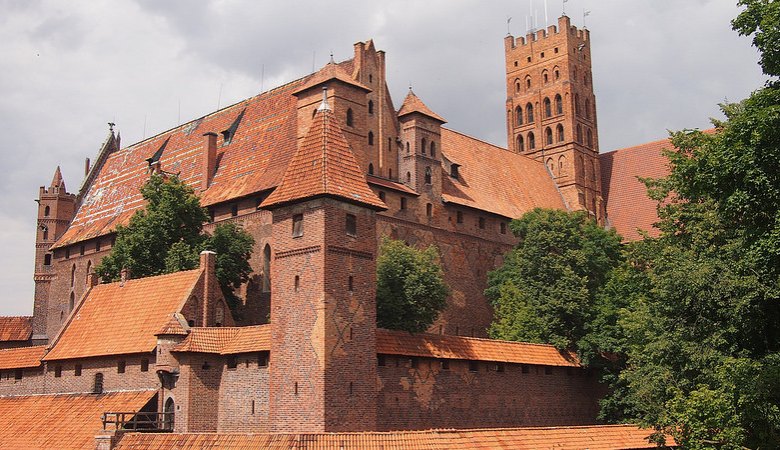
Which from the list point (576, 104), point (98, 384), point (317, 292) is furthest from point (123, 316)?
point (576, 104)

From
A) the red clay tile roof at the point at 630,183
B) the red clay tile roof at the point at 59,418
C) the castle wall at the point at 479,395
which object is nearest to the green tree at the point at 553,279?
the castle wall at the point at 479,395

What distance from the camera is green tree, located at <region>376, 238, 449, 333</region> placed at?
3219 centimetres

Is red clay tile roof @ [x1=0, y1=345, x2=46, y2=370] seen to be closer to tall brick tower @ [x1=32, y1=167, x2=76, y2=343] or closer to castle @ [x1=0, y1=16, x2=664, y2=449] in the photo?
castle @ [x1=0, y1=16, x2=664, y2=449]

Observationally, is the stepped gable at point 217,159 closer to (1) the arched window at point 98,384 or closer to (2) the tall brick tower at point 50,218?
(2) the tall brick tower at point 50,218

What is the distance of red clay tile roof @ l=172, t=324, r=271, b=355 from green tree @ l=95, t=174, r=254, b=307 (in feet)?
25.0

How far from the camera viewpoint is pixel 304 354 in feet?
83.7

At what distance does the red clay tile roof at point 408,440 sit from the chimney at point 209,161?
19931mm

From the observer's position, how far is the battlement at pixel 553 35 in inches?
2219

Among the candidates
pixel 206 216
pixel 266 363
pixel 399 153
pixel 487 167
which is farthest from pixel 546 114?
pixel 266 363

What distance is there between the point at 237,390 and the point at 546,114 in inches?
1346

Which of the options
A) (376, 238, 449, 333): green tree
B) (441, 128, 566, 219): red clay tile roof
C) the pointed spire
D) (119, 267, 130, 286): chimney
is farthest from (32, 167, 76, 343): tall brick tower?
(376, 238, 449, 333): green tree

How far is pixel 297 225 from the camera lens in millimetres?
27078

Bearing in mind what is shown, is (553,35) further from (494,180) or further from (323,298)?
(323,298)

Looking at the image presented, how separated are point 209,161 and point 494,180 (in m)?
15.0
